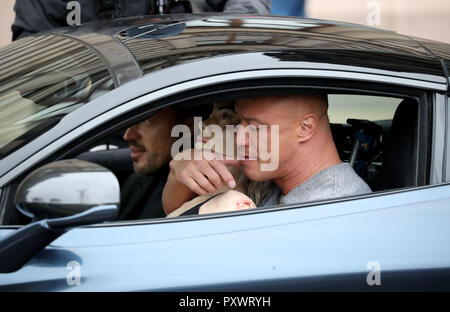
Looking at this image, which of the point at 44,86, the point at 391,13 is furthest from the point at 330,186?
the point at 391,13

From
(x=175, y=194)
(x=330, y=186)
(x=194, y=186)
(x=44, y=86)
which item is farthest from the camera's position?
(x=175, y=194)

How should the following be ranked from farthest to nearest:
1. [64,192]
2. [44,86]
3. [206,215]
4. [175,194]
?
[175,194]
[44,86]
[206,215]
[64,192]

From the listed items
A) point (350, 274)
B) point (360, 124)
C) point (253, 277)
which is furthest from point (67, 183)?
point (360, 124)

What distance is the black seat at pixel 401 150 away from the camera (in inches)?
71.8

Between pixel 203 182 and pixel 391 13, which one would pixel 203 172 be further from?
pixel 391 13

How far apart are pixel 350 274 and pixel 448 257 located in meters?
0.26

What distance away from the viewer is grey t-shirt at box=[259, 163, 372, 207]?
6.03 feet

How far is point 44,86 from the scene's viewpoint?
1.69 metres

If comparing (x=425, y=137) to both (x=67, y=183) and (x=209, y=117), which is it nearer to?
(x=209, y=117)

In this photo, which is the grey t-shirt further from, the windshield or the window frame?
the windshield

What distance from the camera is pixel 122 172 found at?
261 centimetres

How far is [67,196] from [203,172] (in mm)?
705

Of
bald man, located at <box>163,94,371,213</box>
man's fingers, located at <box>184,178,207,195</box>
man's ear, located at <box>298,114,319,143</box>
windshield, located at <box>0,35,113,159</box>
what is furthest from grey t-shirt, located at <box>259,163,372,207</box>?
windshield, located at <box>0,35,113,159</box>
